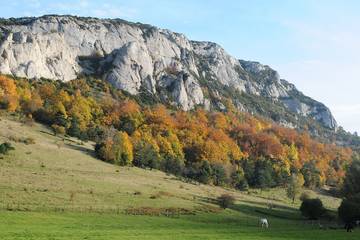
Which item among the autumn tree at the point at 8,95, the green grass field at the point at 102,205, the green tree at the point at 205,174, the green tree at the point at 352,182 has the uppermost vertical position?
the autumn tree at the point at 8,95

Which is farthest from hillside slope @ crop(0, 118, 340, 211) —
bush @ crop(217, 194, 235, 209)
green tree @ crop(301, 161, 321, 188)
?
green tree @ crop(301, 161, 321, 188)

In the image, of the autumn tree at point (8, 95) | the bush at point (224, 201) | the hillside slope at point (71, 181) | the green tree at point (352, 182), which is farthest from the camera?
the autumn tree at point (8, 95)

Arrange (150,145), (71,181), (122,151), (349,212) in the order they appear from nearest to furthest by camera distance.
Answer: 1. (349,212)
2. (71,181)
3. (122,151)
4. (150,145)

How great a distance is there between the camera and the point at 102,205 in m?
76.7

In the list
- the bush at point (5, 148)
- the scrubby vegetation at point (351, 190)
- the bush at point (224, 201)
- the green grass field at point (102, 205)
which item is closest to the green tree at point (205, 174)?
the green grass field at point (102, 205)

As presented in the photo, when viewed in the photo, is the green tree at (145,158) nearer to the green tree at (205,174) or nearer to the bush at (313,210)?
the green tree at (205,174)

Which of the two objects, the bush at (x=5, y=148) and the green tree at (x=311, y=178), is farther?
the green tree at (x=311, y=178)

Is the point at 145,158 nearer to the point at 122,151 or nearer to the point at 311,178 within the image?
the point at 122,151

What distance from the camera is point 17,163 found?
338ft

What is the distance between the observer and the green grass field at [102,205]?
54000 millimetres

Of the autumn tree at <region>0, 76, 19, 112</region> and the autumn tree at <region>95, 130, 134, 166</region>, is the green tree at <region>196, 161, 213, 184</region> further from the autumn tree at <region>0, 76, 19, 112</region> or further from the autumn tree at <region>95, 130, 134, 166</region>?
the autumn tree at <region>0, 76, 19, 112</region>

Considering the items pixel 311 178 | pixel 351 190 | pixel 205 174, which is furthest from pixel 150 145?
pixel 351 190

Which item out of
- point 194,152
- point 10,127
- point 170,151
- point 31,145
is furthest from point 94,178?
point 194,152

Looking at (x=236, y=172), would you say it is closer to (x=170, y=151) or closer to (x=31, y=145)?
(x=170, y=151)
